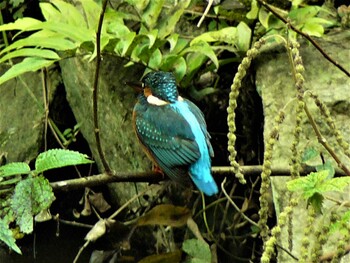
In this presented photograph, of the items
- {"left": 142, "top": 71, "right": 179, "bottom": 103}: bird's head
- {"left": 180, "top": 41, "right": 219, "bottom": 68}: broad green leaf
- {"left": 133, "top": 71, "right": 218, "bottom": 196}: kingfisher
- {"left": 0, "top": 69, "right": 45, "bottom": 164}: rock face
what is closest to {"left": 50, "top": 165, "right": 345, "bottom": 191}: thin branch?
{"left": 133, "top": 71, "right": 218, "bottom": 196}: kingfisher

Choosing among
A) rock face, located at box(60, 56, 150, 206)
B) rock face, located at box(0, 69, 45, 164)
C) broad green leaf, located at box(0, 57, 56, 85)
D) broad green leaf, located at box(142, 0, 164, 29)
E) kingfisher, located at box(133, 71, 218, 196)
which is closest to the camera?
kingfisher, located at box(133, 71, 218, 196)

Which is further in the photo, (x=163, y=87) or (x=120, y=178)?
(x=163, y=87)

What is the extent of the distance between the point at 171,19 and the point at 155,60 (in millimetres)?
177

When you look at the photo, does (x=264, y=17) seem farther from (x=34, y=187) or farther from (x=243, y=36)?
(x=34, y=187)

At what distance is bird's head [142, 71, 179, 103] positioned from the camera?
2.60 metres

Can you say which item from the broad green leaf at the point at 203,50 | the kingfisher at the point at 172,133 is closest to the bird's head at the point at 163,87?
the kingfisher at the point at 172,133

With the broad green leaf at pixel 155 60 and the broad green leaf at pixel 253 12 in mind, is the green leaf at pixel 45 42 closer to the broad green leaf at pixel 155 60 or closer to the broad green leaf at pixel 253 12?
the broad green leaf at pixel 155 60

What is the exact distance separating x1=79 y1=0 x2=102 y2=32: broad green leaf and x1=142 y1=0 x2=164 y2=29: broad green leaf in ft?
0.65

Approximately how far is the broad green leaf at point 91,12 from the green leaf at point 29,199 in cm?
135

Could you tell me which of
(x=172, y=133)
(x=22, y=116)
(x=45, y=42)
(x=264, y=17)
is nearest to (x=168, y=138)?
(x=172, y=133)

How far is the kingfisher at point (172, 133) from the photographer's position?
7.65 feet

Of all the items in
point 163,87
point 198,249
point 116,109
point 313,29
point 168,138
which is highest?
point 313,29

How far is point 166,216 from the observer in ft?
9.34

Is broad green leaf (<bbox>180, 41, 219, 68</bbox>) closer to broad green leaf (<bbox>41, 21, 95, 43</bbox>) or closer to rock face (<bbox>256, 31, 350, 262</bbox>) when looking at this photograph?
rock face (<bbox>256, 31, 350, 262</bbox>)
